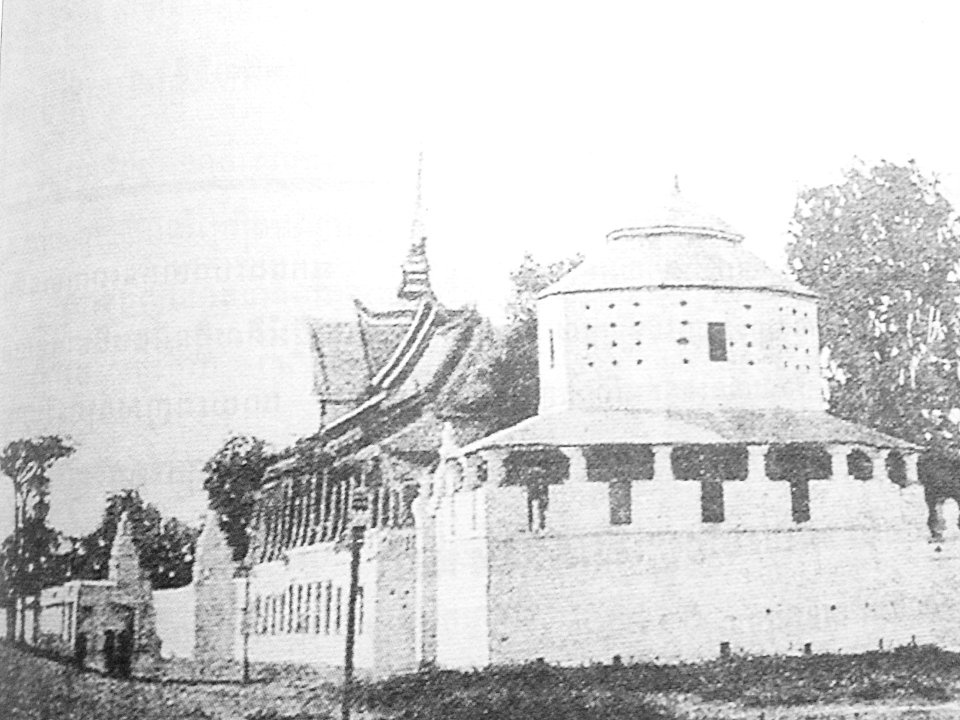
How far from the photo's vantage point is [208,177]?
5500mm

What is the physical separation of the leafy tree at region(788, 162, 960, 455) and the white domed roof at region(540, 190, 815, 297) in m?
0.25

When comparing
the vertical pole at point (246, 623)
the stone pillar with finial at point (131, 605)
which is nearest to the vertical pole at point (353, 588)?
the vertical pole at point (246, 623)

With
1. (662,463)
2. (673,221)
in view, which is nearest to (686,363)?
(662,463)

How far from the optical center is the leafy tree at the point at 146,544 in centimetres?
537

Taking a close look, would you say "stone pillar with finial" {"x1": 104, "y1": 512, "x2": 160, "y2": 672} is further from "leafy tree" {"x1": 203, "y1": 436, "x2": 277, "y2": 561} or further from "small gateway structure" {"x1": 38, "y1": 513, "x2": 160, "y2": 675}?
"leafy tree" {"x1": 203, "y1": 436, "x2": 277, "y2": 561}

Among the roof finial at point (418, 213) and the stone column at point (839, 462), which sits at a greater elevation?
the roof finial at point (418, 213)

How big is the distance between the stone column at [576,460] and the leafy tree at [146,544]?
1.65m

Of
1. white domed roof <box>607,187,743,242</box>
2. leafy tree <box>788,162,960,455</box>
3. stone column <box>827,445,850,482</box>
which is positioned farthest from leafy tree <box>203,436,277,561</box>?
leafy tree <box>788,162,960,455</box>

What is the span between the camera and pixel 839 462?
5.47m

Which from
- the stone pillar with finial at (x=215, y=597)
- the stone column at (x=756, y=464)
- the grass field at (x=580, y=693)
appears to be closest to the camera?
the grass field at (x=580, y=693)

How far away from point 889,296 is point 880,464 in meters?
0.79

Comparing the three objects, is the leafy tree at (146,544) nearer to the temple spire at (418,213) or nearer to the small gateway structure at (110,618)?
the small gateway structure at (110,618)

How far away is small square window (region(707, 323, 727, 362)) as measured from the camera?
548 cm

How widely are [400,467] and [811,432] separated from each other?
1827 millimetres
